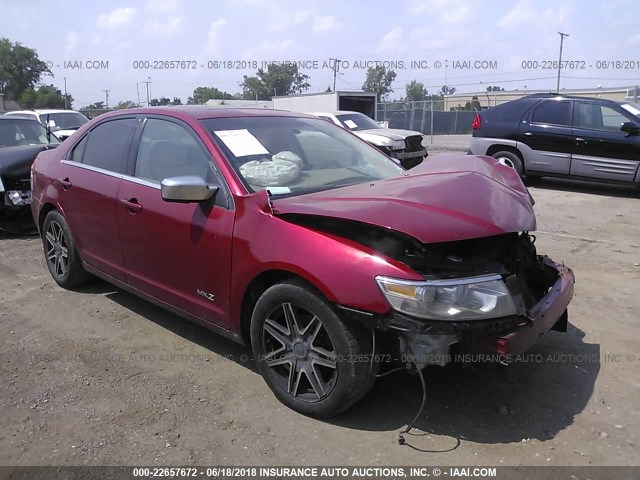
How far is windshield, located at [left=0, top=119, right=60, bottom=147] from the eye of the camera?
8383 mm

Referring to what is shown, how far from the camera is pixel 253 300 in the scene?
330 centimetres

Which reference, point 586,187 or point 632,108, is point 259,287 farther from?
point 586,187

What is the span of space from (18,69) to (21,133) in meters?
70.6

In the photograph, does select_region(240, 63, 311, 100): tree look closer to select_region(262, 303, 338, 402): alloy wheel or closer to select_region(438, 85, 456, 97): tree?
select_region(438, 85, 456, 97): tree

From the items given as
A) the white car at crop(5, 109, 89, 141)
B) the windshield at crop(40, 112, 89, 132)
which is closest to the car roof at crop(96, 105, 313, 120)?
the white car at crop(5, 109, 89, 141)

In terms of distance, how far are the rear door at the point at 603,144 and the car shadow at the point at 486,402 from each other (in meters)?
7.09

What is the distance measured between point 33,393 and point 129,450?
3.24ft

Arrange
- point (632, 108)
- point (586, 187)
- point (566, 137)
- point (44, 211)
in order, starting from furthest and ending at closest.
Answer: point (586, 187)
point (566, 137)
point (632, 108)
point (44, 211)

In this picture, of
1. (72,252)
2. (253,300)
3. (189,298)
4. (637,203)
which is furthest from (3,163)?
(637,203)

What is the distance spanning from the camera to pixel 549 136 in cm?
1034

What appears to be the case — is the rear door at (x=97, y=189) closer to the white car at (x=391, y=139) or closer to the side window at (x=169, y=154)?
the side window at (x=169, y=154)

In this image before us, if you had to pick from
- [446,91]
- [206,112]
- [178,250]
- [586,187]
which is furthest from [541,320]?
[446,91]

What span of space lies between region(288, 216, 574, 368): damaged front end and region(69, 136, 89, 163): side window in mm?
2703

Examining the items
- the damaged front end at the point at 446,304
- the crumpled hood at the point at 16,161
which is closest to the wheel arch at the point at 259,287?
the damaged front end at the point at 446,304
